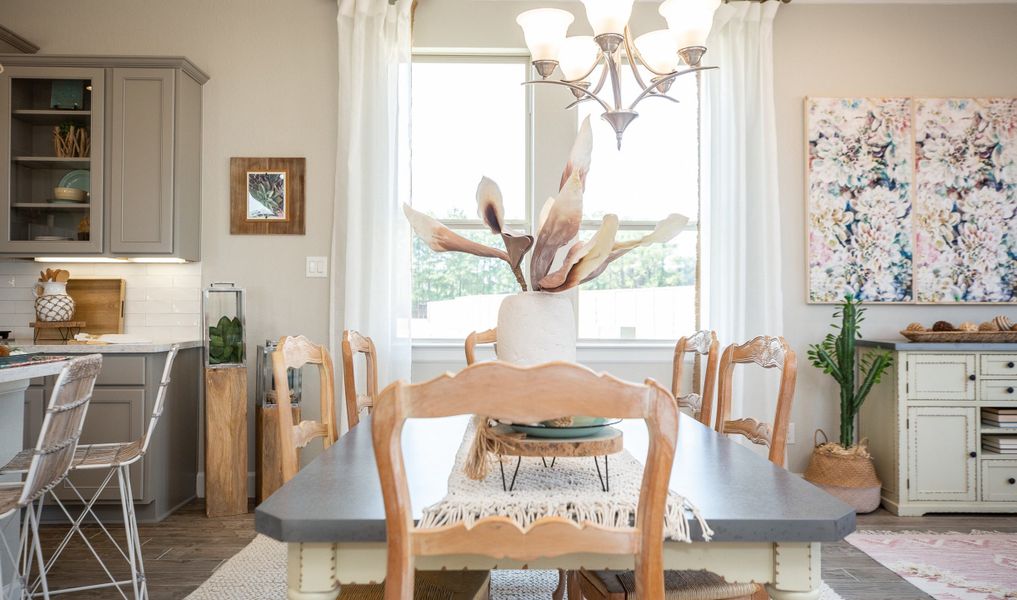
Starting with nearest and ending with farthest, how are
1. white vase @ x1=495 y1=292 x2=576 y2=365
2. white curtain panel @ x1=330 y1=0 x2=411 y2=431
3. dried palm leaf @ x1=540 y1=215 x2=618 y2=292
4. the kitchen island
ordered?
dried palm leaf @ x1=540 y1=215 x2=618 y2=292, white vase @ x1=495 y1=292 x2=576 y2=365, the kitchen island, white curtain panel @ x1=330 y1=0 x2=411 y2=431

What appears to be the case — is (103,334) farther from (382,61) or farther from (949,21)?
(949,21)

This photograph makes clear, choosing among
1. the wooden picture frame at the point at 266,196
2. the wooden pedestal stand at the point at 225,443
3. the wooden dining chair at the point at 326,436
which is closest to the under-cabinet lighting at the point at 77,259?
the wooden picture frame at the point at 266,196

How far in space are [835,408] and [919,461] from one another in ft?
1.94

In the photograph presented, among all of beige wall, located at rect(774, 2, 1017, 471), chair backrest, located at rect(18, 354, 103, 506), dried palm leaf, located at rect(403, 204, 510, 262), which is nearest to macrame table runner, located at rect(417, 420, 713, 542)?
dried palm leaf, located at rect(403, 204, 510, 262)

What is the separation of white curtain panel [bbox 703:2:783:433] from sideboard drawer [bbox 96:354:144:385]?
118 inches

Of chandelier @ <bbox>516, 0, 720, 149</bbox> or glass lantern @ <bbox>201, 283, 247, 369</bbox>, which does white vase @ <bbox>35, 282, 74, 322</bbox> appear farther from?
chandelier @ <bbox>516, 0, 720, 149</bbox>

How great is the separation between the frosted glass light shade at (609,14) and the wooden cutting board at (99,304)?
317 centimetres

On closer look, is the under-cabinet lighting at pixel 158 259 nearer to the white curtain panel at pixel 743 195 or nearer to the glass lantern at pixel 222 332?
the glass lantern at pixel 222 332

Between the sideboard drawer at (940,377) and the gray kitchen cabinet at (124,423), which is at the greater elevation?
the sideboard drawer at (940,377)

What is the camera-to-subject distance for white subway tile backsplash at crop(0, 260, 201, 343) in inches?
156

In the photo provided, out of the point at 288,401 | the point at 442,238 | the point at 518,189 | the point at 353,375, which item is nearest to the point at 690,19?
the point at 442,238

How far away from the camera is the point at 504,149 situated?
13.6 ft

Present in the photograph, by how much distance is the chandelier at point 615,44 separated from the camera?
2.14 metres

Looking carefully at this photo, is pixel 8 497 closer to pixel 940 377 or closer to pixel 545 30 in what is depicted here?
pixel 545 30
